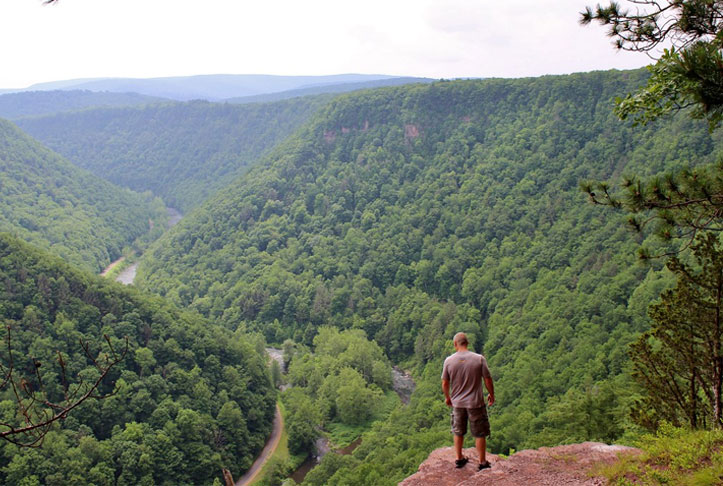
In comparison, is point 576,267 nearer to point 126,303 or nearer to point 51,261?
point 126,303

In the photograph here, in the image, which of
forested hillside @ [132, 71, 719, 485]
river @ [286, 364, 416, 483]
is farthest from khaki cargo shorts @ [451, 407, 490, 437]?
river @ [286, 364, 416, 483]

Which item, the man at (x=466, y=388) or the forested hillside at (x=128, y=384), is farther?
the forested hillside at (x=128, y=384)

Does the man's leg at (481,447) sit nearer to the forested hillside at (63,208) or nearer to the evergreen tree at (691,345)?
the evergreen tree at (691,345)

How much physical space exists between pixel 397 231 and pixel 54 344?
177ft

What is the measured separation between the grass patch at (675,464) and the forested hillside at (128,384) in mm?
30716

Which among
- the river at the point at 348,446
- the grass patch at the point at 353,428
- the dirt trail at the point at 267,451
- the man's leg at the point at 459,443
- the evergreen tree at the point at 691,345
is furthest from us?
the grass patch at the point at 353,428

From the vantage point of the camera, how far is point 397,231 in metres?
85.5

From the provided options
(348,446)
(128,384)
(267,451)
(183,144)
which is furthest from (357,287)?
(183,144)

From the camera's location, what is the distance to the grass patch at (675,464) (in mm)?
8148

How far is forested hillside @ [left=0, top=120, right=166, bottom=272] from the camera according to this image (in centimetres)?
10125

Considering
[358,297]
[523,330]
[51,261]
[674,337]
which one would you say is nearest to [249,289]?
[358,297]

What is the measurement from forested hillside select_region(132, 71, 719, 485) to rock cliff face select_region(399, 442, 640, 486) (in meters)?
12.4

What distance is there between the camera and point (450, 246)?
7769cm

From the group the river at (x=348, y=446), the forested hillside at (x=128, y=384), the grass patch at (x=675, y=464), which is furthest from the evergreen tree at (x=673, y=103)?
the river at (x=348, y=446)
